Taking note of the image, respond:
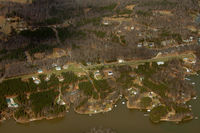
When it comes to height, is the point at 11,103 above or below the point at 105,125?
above

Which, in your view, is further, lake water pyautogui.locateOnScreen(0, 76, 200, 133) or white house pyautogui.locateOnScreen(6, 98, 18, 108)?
white house pyautogui.locateOnScreen(6, 98, 18, 108)

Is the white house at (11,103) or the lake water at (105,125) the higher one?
the white house at (11,103)

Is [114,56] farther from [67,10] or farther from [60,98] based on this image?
[67,10]

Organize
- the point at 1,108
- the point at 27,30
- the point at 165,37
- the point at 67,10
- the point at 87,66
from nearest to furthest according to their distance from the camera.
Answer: the point at 1,108
the point at 87,66
the point at 165,37
the point at 27,30
the point at 67,10

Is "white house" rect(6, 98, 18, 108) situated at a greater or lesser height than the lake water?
greater

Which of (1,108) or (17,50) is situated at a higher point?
(17,50)

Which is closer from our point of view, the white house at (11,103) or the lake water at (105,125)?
the lake water at (105,125)

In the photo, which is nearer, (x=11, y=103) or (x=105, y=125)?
(x=105, y=125)

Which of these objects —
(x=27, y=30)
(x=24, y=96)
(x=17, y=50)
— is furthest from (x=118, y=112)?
(x=27, y=30)
